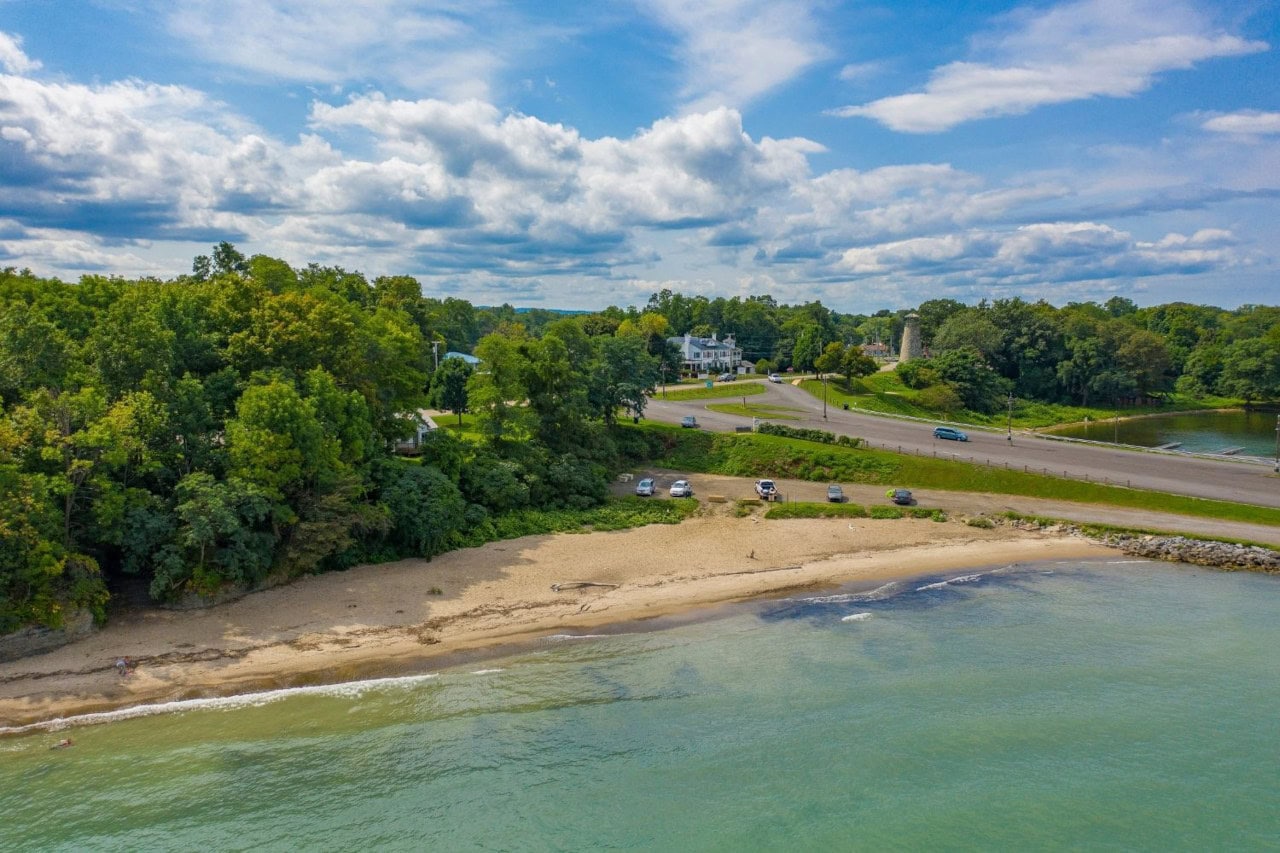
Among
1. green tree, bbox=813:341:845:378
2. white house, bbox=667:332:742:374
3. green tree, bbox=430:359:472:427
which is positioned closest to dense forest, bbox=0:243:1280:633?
green tree, bbox=430:359:472:427

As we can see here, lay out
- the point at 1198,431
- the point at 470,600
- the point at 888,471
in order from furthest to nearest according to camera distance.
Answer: the point at 1198,431, the point at 888,471, the point at 470,600

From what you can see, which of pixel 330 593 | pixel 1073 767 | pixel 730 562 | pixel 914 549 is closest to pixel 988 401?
pixel 914 549

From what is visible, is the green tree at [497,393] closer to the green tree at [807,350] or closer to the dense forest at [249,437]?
the dense forest at [249,437]

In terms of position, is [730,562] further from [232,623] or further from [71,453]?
[71,453]

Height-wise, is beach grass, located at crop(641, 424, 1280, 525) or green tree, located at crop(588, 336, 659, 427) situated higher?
green tree, located at crop(588, 336, 659, 427)

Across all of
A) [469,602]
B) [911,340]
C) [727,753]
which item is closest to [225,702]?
[469,602]

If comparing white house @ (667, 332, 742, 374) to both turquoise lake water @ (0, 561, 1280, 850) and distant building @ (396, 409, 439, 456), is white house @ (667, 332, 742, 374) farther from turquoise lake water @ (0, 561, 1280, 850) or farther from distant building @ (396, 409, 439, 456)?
turquoise lake water @ (0, 561, 1280, 850)

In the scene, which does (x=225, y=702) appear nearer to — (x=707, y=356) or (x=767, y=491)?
(x=767, y=491)
